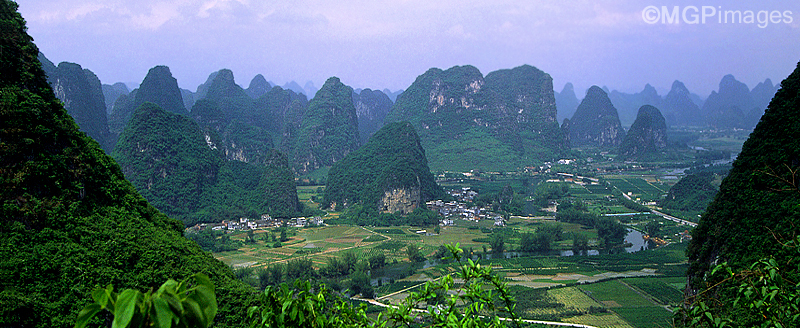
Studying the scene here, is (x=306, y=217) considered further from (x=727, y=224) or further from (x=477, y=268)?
(x=477, y=268)

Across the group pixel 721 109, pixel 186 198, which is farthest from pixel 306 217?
pixel 721 109

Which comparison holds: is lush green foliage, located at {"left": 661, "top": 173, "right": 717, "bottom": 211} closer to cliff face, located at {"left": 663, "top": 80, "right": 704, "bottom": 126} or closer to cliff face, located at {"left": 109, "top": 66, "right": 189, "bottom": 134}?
cliff face, located at {"left": 109, "top": 66, "right": 189, "bottom": 134}

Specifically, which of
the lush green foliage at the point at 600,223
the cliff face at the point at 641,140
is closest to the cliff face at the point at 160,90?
the lush green foliage at the point at 600,223

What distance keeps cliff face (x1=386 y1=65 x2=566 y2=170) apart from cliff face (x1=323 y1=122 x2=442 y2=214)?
802 inches

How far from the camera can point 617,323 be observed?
72.9 feet

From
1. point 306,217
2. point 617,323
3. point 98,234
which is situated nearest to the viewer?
point 98,234

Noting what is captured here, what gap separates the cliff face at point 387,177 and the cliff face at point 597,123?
61.7 meters

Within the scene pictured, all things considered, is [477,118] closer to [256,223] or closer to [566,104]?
[256,223]

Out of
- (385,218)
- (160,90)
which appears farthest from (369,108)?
(385,218)

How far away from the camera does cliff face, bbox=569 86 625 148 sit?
10781 cm

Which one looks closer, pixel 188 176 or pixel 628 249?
pixel 628 249

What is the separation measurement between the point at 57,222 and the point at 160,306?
13671 mm

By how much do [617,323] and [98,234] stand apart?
21.0m

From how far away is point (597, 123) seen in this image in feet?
366
